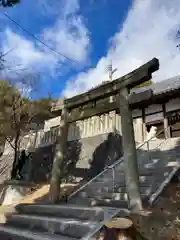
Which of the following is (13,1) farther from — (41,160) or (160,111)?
(160,111)

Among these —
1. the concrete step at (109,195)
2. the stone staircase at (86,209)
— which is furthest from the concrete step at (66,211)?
the concrete step at (109,195)

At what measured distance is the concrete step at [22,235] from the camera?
165 inches

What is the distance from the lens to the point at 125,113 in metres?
5.59

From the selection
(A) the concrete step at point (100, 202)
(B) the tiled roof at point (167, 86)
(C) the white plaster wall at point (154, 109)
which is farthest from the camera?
(C) the white plaster wall at point (154, 109)

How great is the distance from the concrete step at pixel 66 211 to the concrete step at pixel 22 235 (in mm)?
686

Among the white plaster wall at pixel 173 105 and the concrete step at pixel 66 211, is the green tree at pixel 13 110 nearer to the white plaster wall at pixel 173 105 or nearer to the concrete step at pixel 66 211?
the concrete step at pixel 66 211

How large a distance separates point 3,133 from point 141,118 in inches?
329

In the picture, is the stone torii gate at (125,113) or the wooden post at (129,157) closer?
the wooden post at (129,157)

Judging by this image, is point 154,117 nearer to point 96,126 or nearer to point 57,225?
point 96,126

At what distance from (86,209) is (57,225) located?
A: 66 centimetres

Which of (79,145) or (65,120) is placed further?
(79,145)

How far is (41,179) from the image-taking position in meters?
12.4

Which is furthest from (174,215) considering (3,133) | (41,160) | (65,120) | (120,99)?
(3,133)

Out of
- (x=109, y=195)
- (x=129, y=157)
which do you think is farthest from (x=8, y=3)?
(x=109, y=195)
